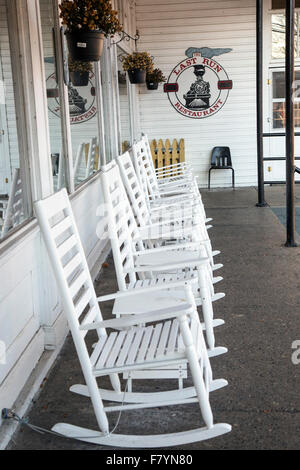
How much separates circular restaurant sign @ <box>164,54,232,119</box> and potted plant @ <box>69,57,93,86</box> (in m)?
4.59

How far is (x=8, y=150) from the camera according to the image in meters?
3.13

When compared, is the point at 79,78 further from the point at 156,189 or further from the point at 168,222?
Result: the point at 156,189

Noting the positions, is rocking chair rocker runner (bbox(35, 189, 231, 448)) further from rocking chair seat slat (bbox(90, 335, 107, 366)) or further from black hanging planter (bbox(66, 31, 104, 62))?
black hanging planter (bbox(66, 31, 104, 62))

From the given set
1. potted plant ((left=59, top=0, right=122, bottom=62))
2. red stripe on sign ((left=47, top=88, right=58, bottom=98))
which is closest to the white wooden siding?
red stripe on sign ((left=47, top=88, right=58, bottom=98))

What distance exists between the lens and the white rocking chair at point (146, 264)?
291 centimetres

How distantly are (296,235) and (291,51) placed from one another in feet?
6.21

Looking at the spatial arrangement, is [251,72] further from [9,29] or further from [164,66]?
[9,29]

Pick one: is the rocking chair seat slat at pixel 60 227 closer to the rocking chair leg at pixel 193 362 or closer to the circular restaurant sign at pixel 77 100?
the rocking chair leg at pixel 193 362

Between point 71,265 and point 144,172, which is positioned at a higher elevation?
point 144,172

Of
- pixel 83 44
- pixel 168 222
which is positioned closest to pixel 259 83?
pixel 168 222

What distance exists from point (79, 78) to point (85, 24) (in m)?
1.05

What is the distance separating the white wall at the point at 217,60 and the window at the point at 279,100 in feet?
1.16

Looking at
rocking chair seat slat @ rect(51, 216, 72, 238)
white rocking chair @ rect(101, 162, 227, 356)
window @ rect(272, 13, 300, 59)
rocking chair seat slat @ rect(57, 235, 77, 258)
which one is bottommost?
white rocking chair @ rect(101, 162, 227, 356)

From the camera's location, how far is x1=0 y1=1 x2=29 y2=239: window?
9.89ft
